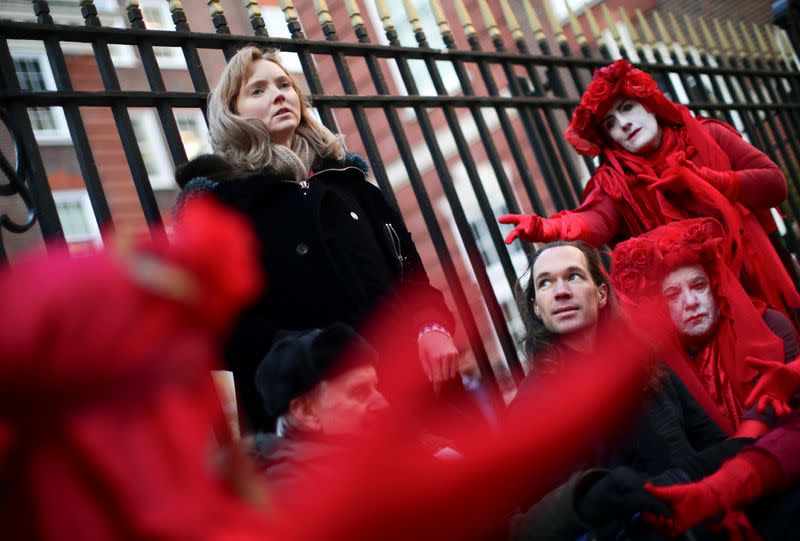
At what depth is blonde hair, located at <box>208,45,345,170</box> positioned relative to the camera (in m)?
2.66

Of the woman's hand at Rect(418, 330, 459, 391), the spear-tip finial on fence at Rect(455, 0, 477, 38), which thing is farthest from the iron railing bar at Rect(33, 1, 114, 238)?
the spear-tip finial on fence at Rect(455, 0, 477, 38)

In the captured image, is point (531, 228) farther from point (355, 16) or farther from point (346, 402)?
point (346, 402)

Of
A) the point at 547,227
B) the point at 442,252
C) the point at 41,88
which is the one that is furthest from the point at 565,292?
the point at 41,88

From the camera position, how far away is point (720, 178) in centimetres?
348

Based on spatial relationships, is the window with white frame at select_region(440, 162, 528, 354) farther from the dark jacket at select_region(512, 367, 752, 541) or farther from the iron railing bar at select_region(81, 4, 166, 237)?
the dark jacket at select_region(512, 367, 752, 541)

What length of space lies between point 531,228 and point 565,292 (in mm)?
542

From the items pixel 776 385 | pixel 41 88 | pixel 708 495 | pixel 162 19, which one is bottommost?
pixel 708 495

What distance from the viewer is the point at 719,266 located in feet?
10.0

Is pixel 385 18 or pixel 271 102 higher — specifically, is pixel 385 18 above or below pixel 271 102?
above

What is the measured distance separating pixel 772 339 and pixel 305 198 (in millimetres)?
1507

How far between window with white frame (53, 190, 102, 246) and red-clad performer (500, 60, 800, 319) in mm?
9333

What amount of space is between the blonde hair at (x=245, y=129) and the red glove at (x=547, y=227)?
69 centimetres

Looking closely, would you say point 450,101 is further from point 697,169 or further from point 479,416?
point 479,416

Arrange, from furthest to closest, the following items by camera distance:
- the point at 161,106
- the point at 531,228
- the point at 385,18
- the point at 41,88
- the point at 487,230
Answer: the point at 41,88 → the point at 487,230 → the point at 385,18 → the point at 531,228 → the point at 161,106
